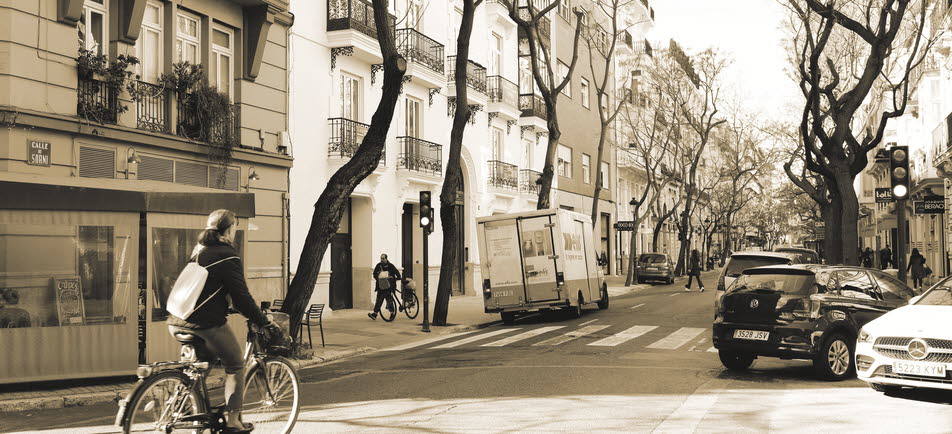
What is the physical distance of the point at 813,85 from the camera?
899 inches

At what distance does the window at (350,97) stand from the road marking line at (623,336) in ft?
34.3

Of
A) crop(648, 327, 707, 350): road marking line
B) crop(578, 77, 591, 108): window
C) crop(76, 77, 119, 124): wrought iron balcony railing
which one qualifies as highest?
crop(578, 77, 591, 108): window

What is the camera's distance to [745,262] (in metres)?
19.5

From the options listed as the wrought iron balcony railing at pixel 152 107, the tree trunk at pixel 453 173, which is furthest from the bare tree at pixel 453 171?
the wrought iron balcony railing at pixel 152 107

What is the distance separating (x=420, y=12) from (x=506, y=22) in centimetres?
851

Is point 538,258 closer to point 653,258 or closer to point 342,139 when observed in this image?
point 342,139

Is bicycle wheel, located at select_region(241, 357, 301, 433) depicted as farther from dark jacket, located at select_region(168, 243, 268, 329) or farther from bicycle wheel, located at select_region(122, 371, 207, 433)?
dark jacket, located at select_region(168, 243, 268, 329)

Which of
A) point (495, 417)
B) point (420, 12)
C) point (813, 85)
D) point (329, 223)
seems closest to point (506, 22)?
point (420, 12)

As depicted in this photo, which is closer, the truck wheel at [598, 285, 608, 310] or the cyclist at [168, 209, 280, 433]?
the cyclist at [168, 209, 280, 433]

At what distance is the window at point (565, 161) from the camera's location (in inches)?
1750

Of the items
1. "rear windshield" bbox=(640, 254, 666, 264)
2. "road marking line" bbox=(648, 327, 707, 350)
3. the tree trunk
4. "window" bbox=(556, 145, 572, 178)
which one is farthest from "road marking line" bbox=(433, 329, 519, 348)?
"rear windshield" bbox=(640, 254, 666, 264)

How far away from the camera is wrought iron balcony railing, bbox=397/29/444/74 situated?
1051 inches

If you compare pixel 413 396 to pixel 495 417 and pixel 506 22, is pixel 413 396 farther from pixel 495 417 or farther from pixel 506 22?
pixel 506 22

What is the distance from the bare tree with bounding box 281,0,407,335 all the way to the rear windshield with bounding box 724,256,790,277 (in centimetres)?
864
